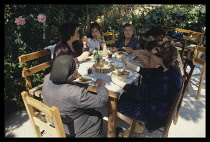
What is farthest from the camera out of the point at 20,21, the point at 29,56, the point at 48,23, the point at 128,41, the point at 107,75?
the point at 48,23

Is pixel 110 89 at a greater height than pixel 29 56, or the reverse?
pixel 29 56

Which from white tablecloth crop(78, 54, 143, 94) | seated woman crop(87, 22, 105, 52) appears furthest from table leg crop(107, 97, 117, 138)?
seated woman crop(87, 22, 105, 52)

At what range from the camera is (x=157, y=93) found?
1.87m

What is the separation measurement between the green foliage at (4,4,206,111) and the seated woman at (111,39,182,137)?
207 cm

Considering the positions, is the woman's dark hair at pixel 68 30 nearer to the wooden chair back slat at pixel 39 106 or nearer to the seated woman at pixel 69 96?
the seated woman at pixel 69 96

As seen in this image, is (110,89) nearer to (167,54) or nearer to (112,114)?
(112,114)

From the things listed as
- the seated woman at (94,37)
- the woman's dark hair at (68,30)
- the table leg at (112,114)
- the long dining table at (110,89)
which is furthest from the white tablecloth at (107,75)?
the seated woman at (94,37)

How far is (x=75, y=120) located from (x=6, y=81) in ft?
6.00

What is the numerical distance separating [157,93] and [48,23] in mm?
3624

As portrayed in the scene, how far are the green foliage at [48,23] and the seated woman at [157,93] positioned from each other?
207 cm

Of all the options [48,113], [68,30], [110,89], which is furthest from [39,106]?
[68,30]

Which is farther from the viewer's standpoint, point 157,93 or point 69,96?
point 157,93
